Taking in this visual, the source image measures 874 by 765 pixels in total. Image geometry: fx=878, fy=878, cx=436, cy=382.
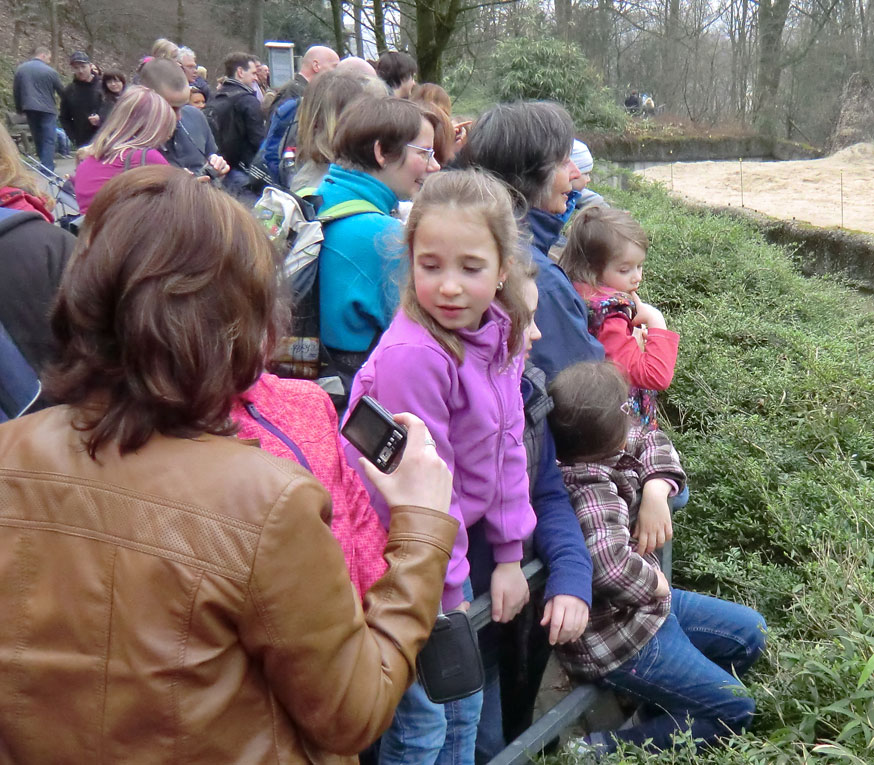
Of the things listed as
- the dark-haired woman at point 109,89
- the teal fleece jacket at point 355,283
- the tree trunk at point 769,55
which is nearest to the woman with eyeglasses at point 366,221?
the teal fleece jacket at point 355,283

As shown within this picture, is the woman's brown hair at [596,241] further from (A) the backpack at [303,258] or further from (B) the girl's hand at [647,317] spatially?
(A) the backpack at [303,258]

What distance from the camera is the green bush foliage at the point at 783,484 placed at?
2311mm

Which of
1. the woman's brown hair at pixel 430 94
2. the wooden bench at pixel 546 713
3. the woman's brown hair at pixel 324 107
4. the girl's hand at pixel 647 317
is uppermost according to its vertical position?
the woman's brown hair at pixel 430 94

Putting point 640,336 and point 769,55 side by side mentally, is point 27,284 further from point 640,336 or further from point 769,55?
point 769,55

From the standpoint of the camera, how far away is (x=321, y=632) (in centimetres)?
128

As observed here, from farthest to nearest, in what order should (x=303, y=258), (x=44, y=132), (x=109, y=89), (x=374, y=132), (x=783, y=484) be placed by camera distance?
1. (x=44, y=132)
2. (x=109, y=89)
3. (x=783, y=484)
4. (x=374, y=132)
5. (x=303, y=258)

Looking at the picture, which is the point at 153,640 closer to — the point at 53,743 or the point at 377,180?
the point at 53,743

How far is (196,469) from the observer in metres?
1.25

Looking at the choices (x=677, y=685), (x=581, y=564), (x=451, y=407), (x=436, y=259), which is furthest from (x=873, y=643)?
(x=436, y=259)

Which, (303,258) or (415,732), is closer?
(415,732)

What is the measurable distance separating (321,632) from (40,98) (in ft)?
39.3

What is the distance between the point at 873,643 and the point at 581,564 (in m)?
0.80

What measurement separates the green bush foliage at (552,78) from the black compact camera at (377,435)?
44.0 feet

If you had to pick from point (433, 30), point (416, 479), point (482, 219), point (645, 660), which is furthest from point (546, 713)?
point (433, 30)
